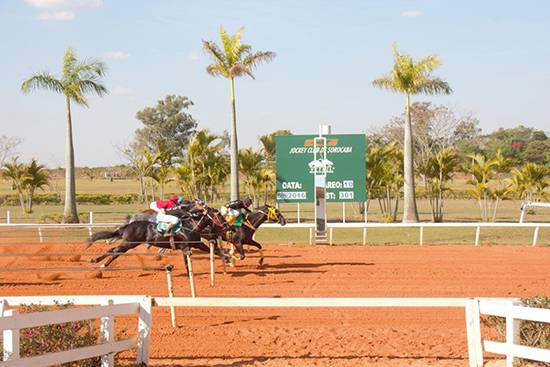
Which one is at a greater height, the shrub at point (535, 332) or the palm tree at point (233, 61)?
the palm tree at point (233, 61)

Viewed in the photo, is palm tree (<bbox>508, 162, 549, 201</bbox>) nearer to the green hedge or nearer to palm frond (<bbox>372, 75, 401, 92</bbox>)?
palm frond (<bbox>372, 75, 401, 92</bbox>)

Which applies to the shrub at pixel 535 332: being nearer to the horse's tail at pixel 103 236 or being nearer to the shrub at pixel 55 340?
the shrub at pixel 55 340

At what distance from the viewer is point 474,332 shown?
7.54 m

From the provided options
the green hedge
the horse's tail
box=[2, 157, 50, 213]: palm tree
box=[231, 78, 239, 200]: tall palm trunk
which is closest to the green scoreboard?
box=[231, 78, 239, 200]: tall palm trunk

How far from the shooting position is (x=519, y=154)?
7706 centimetres

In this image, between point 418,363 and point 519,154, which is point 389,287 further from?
point 519,154

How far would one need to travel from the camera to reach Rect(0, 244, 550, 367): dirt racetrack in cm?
859

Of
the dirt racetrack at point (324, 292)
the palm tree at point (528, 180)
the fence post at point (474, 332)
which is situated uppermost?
the palm tree at point (528, 180)

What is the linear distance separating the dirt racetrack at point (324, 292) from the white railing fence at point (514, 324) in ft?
3.49

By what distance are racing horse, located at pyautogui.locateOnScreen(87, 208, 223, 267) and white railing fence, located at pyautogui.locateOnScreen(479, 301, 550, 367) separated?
848 cm

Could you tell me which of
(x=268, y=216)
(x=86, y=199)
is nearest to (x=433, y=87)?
(x=268, y=216)

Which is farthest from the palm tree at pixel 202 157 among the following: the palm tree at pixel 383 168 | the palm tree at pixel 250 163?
the palm tree at pixel 383 168

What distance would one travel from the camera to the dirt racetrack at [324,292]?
8.59 metres

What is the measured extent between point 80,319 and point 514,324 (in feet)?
13.3
